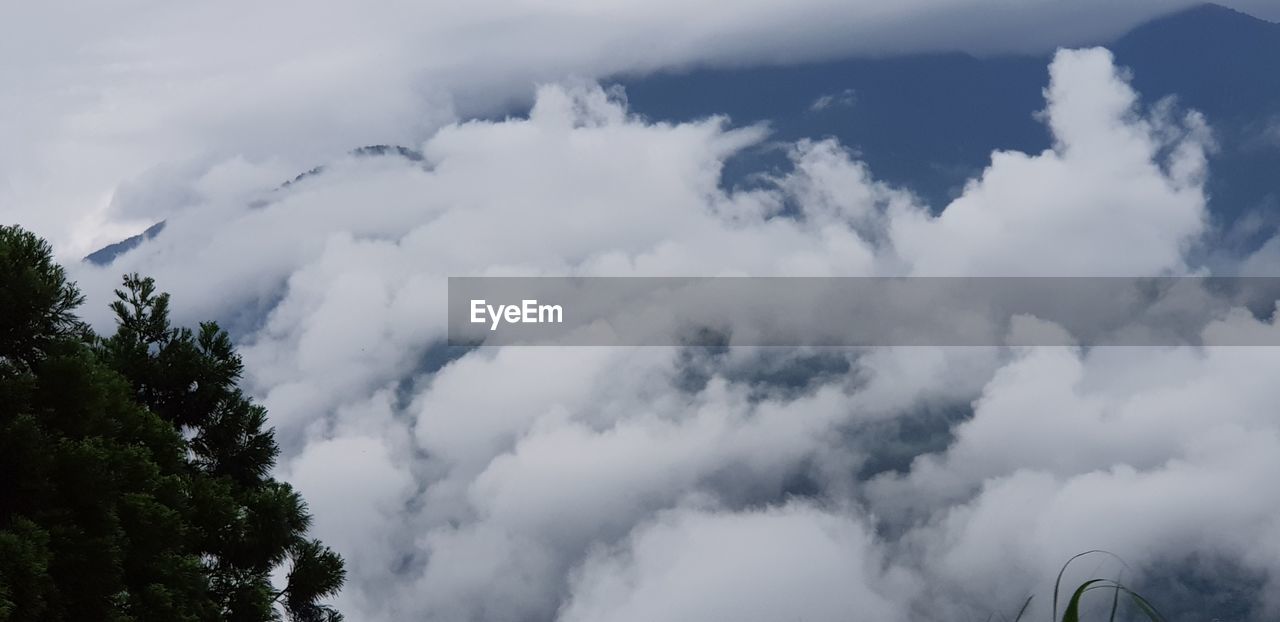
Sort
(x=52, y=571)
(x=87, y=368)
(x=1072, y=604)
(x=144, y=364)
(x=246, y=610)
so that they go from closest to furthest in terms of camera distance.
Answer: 1. (x=1072, y=604)
2. (x=52, y=571)
3. (x=87, y=368)
4. (x=246, y=610)
5. (x=144, y=364)

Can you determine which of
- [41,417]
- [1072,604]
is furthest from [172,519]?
[1072,604]

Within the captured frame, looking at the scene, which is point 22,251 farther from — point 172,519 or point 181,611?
point 181,611

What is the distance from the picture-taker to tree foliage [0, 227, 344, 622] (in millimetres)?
13359

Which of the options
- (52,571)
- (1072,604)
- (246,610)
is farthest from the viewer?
(246,610)

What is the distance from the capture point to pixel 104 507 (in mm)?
13906

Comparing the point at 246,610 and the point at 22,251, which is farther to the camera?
the point at 246,610

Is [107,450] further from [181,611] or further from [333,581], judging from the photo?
[333,581]

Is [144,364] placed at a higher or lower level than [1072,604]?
higher

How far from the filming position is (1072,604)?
2758mm

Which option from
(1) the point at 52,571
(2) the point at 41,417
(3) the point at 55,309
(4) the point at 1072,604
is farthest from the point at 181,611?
(4) the point at 1072,604

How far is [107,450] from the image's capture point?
14.1 metres

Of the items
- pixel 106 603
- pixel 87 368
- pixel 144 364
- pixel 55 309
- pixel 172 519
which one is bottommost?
pixel 106 603

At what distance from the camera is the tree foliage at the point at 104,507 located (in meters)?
13.4

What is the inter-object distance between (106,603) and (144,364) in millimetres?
7125
